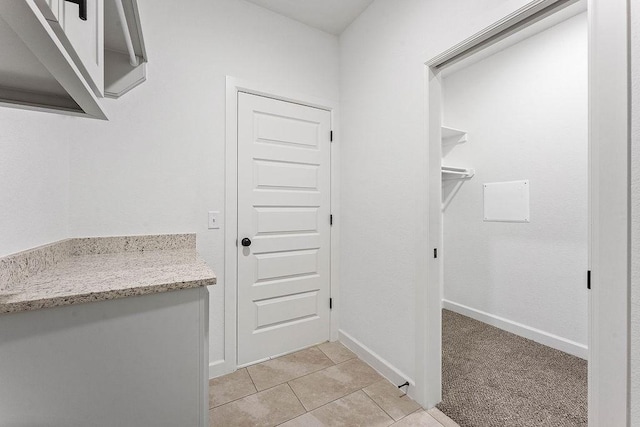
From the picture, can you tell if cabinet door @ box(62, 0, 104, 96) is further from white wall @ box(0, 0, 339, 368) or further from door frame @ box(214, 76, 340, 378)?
door frame @ box(214, 76, 340, 378)

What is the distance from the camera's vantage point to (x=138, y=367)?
0.92 metres

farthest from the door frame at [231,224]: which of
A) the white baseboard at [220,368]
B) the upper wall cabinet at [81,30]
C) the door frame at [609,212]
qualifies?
the door frame at [609,212]

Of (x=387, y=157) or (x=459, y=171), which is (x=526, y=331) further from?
(x=387, y=157)

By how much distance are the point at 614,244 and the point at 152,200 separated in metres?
2.28

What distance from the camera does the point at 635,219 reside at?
89 cm

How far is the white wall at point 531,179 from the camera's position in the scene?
2.21 meters

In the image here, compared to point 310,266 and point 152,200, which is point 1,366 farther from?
point 310,266

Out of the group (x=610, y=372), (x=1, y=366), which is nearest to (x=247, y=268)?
(x=1, y=366)

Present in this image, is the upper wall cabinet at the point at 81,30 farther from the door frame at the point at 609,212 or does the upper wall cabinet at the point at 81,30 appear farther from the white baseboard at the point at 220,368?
the white baseboard at the point at 220,368

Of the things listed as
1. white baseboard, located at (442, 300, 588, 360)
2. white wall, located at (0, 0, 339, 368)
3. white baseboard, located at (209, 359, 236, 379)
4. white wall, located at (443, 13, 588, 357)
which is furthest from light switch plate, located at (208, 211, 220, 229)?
white baseboard, located at (442, 300, 588, 360)

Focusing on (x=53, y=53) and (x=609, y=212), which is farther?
(x=609, y=212)

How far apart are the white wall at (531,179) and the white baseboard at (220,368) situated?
8.24 feet

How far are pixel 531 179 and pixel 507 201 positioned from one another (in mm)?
274

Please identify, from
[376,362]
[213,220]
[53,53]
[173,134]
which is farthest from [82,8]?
[376,362]
